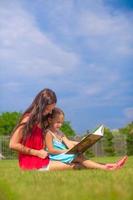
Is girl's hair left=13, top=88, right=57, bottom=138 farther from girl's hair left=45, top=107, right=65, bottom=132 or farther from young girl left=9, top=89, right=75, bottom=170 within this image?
girl's hair left=45, top=107, right=65, bottom=132

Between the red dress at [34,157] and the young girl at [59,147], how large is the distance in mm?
115

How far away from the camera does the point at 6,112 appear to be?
4134cm

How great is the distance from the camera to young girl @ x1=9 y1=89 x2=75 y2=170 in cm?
798

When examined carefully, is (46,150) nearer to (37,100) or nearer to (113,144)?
(37,100)

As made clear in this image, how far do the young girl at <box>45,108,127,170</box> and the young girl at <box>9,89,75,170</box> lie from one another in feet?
0.37

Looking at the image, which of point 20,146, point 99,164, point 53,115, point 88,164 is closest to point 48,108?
point 53,115

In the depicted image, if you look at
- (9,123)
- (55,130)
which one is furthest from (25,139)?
(9,123)

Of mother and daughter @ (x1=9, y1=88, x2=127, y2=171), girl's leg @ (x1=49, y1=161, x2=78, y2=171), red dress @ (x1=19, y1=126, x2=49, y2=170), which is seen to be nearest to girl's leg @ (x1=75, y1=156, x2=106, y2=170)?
mother and daughter @ (x1=9, y1=88, x2=127, y2=171)

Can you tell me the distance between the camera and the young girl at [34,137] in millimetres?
7977

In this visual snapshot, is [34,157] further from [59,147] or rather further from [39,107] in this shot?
[39,107]

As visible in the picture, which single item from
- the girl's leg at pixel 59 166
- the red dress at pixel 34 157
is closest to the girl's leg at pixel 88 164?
the girl's leg at pixel 59 166

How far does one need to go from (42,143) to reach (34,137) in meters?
0.17

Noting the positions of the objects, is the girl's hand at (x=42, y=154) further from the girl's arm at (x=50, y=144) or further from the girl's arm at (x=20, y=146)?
the girl's arm at (x=50, y=144)

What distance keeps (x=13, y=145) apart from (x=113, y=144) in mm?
29475
